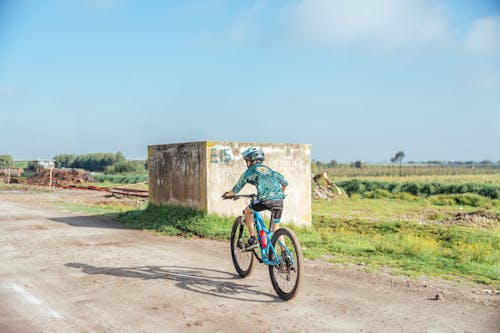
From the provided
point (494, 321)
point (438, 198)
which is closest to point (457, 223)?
point (438, 198)

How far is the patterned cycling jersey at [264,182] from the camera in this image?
648 cm

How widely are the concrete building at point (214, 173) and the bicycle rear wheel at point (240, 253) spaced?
496 centimetres

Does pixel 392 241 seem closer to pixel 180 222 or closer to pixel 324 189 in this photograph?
pixel 180 222

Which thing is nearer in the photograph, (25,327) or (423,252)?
(25,327)

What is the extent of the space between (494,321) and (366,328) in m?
1.50

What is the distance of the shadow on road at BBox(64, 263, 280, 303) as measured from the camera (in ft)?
20.2

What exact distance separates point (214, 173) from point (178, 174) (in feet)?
4.92

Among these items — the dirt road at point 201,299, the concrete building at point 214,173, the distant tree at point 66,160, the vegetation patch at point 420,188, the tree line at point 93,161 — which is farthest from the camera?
the distant tree at point 66,160

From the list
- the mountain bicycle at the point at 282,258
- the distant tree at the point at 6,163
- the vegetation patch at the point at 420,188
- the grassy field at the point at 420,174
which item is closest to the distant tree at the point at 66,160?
the distant tree at the point at 6,163

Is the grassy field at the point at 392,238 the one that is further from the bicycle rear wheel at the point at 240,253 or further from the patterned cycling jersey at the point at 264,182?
the patterned cycling jersey at the point at 264,182

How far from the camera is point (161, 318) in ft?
17.2

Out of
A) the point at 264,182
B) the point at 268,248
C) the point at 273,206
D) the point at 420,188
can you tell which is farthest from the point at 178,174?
the point at 420,188

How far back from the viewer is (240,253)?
285 inches

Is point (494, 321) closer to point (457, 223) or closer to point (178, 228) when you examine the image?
point (178, 228)
